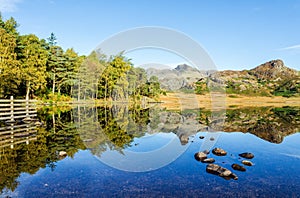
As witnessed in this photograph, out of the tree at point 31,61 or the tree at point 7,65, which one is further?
the tree at point 31,61

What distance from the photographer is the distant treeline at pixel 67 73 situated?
50.7 metres

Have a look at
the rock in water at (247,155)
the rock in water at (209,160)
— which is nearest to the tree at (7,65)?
the rock in water at (209,160)

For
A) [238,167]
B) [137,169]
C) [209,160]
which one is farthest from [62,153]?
[238,167]

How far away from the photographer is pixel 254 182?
28.8ft

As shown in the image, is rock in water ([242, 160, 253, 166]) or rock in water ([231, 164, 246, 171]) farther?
rock in water ([242, 160, 253, 166])

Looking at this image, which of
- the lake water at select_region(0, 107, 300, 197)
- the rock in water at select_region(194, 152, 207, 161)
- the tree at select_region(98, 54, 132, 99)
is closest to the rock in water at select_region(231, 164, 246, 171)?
the lake water at select_region(0, 107, 300, 197)

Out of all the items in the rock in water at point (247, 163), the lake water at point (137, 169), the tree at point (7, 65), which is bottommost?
the lake water at point (137, 169)

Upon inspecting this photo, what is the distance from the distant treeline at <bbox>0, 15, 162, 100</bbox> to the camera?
50656 millimetres

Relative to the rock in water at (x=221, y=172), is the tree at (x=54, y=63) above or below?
above

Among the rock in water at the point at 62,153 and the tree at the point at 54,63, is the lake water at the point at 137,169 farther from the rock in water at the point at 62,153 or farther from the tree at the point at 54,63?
the tree at the point at 54,63

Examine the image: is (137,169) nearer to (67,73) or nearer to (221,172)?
(221,172)

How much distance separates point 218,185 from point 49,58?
64.8 meters

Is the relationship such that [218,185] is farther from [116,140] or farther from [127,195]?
[116,140]

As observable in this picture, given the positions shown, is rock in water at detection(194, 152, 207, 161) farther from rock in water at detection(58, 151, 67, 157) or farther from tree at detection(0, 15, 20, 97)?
tree at detection(0, 15, 20, 97)
